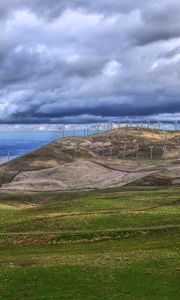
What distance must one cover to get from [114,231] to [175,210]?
24355 mm

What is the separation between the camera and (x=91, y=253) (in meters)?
65.2

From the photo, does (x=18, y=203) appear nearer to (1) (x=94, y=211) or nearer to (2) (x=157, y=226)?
(1) (x=94, y=211)

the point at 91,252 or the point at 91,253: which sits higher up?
the point at 91,253

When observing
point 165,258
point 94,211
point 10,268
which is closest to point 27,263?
point 10,268

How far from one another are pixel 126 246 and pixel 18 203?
4158 inches

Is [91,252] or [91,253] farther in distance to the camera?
[91,252]

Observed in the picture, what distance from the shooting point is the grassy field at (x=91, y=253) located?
144 feet

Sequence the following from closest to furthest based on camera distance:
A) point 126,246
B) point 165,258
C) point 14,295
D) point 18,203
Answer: point 14,295, point 165,258, point 126,246, point 18,203

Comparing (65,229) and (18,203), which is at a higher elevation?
(65,229)

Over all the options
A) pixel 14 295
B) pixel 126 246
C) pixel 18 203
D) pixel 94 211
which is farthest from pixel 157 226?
pixel 18 203

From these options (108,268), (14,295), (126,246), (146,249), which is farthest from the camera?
(126,246)

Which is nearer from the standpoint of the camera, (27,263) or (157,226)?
(27,263)

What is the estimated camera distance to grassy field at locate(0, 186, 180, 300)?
43750mm

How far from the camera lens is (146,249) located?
64625 mm
